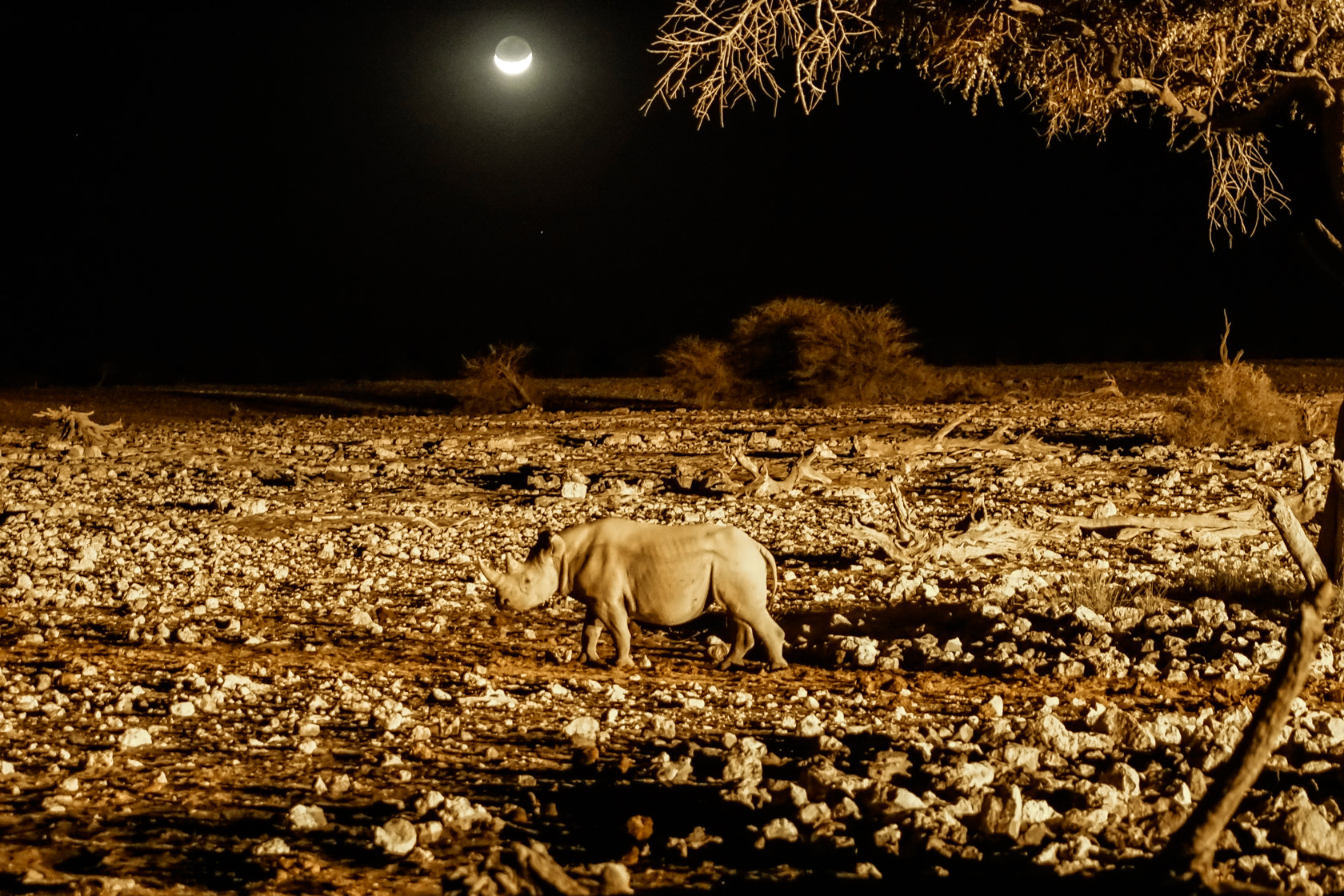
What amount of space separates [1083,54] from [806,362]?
19246 millimetres

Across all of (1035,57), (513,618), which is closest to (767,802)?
(513,618)

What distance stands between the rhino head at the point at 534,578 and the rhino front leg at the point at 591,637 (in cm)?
31

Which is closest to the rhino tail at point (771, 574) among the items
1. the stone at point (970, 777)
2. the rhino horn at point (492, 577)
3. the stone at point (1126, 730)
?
the rhino horn at point (492, 577)

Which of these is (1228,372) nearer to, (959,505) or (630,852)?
(959,505)

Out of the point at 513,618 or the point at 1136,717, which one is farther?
the point at 513,618

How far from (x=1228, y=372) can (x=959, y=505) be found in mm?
6059

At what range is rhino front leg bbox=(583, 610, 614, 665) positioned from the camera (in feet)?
23.1

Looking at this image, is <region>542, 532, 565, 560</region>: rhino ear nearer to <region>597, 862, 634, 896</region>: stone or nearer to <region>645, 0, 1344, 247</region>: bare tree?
<region>645, 0, 1344, 247</region>: bare tree

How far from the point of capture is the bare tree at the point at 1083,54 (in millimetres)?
7242

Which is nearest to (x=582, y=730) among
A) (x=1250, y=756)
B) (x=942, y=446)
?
(x=1250, y=756)

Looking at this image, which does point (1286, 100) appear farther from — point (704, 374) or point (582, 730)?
point (704, 374)

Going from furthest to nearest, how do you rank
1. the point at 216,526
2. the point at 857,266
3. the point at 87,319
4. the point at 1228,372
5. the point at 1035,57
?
the point at 857,266 → the point at 87,319 → the point at 1228,372 → the point at 216,526 → the point at 1035,57

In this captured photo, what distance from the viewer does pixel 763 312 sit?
29.0 meters

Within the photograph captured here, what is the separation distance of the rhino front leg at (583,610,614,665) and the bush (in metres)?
10.7
